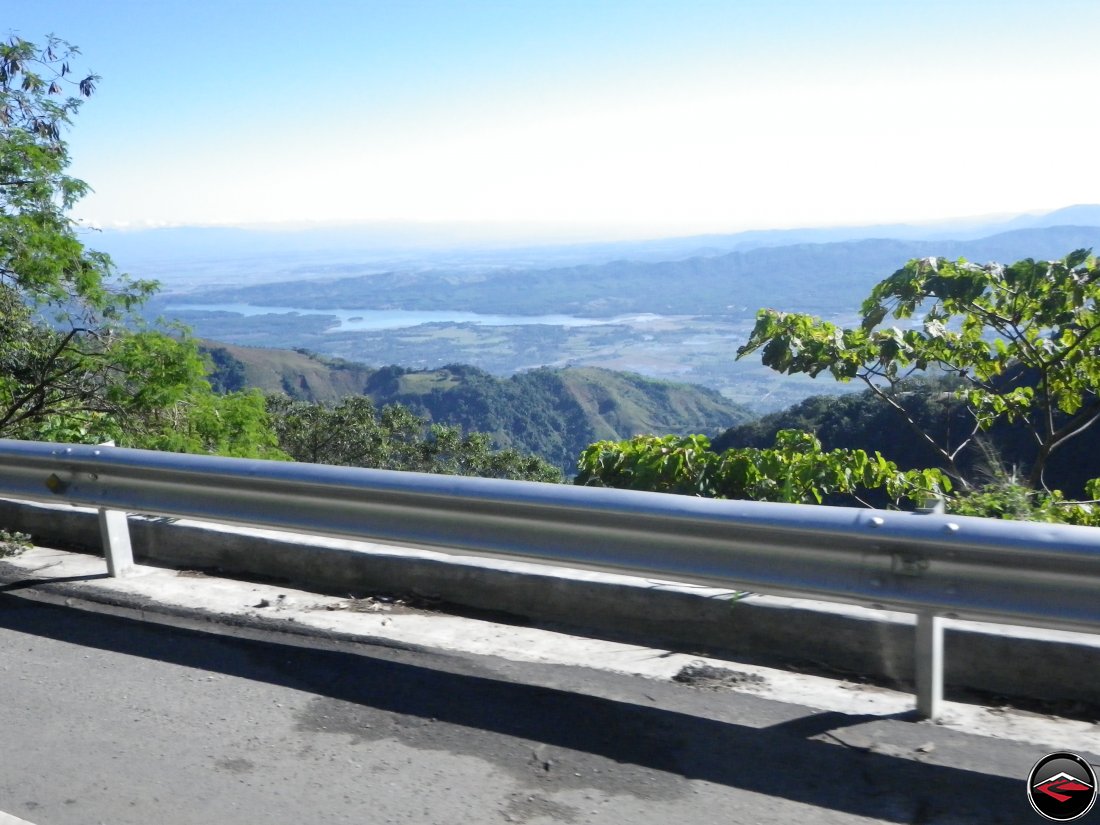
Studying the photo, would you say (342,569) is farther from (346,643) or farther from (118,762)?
(118,762)

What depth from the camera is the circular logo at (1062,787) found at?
279 centimetres

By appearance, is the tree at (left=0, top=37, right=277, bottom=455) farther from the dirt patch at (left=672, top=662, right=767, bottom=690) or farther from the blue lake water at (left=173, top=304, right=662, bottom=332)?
the blue lake water at (left=173, top=304, right=662, bottom=332)

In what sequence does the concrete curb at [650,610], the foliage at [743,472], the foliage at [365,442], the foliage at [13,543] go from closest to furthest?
the concrete curb at [650,610]
the foliage at [13,543]
the foliage at [743,472]
the foliage at [365,442]

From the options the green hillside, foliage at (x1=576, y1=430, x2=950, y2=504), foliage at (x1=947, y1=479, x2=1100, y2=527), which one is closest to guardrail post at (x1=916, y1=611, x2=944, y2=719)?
foliage at (x1=947, y1=479, x2=1100, y2=527)

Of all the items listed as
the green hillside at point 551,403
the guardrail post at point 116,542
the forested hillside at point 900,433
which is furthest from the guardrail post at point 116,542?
the green hillside at point 551,403

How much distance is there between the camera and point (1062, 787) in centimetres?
285

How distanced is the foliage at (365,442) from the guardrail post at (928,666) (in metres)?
28.2

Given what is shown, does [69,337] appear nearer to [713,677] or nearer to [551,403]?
[713,677]

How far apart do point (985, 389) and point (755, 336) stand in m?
1.88

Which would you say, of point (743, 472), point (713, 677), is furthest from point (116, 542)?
point (743, 472)

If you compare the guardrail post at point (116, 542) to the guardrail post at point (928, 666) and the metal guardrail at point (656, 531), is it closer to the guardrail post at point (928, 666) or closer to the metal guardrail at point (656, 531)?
the metal guardrail at point (656, 531)

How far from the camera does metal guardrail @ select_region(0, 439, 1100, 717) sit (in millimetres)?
3158

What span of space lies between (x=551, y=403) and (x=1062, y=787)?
5087 centimetres

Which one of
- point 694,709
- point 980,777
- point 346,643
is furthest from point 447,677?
point 980,777
